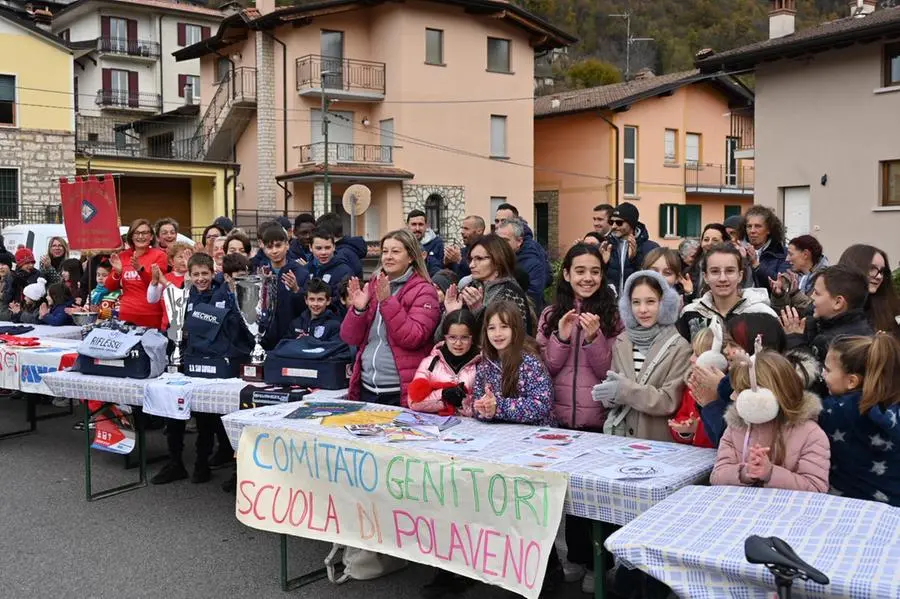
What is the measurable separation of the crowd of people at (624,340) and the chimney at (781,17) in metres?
18.8

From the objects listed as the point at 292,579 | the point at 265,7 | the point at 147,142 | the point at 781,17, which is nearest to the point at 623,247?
the point at 292,579

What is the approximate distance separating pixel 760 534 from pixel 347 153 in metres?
30.4

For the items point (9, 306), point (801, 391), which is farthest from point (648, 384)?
point (9, 306)

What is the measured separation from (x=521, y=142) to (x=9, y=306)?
1037 inches

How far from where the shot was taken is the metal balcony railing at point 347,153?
31900 millimetres

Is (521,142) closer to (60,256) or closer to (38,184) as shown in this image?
(38,184)

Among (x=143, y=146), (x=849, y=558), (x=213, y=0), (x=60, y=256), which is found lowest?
(x=849, y=558)

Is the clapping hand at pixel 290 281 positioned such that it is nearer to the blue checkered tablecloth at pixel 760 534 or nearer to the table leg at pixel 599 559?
the table leg at pixel 599 559

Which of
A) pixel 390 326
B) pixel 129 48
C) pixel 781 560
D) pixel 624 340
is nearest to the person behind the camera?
pixel 781 560

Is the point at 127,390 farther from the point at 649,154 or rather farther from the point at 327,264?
the point at 649,154

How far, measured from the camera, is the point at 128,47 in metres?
52.7

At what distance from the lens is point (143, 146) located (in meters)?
41.8

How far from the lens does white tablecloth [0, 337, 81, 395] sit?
286 inches

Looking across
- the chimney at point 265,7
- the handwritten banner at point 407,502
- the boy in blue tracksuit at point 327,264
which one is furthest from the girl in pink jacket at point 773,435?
the chimney at point 265,7
